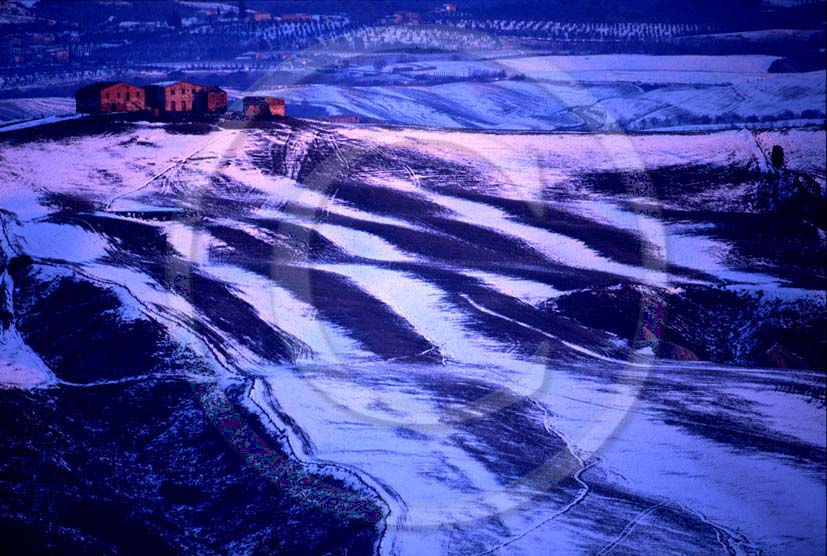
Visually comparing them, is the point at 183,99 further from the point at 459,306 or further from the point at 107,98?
the point at 459,306

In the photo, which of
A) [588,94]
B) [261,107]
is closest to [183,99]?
[261,107]

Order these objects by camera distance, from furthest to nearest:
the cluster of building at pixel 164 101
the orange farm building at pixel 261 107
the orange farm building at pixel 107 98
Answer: the orange farm building at pixel 261 107, the cluster of building at pixel 164 101, the orange farm building at pixel 107 98

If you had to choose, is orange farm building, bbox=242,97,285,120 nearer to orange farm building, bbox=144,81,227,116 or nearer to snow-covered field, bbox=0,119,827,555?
orange farm building, bbox=144,81,227,116

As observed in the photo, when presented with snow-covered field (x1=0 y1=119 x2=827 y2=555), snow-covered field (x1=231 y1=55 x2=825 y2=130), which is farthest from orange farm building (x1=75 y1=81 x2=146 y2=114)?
snow-covered field (x1=231 y1=55 x2=825 y2=130)

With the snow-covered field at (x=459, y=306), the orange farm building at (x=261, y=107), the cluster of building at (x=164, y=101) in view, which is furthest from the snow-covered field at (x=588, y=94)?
the snow-covered field at (x=459, y=306)

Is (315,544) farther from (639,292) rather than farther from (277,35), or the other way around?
(277,35)

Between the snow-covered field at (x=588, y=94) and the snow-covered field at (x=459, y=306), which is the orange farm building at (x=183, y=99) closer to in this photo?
the snow-covered field at (x=459, y=306)

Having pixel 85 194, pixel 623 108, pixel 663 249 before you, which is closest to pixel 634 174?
pixel 663 249
